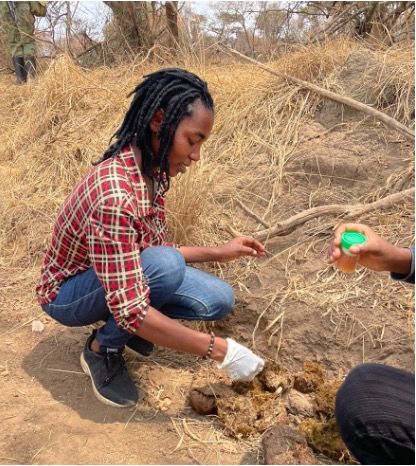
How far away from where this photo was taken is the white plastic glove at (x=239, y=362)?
1.73 meters

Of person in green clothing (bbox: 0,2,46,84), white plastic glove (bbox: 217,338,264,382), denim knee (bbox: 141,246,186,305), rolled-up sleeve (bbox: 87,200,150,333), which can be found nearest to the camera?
rolled-up sleeve (bbox: 87,200,150,333)

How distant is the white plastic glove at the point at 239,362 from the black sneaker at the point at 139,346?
584mm

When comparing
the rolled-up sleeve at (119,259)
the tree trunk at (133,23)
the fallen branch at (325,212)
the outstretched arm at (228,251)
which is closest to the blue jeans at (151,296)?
the outstretched arm at (228,251)

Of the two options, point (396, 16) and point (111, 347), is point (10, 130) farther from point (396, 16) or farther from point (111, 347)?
point (396, 16)

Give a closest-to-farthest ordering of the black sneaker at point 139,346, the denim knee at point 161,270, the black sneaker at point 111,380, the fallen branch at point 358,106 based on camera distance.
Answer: the denim knee at point 161,270 → the black sneaker at point 111,380 → the black sneaker at point 139,346 → the fallen branch at point 358,106

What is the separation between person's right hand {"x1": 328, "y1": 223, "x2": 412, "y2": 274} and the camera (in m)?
1.43

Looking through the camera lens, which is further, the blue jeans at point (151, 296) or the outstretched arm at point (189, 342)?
the blue jeans at point (151, 296)

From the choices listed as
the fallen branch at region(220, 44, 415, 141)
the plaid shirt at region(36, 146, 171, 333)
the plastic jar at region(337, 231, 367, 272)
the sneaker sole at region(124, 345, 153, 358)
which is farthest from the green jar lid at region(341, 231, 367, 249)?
the fallen branch at region(220, 44, 415, 141)

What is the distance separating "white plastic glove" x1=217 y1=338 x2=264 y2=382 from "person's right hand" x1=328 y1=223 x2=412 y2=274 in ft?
1.57

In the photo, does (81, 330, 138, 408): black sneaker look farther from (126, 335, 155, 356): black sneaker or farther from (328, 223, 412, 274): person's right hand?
(328, 223, 412, 274): person's right hand

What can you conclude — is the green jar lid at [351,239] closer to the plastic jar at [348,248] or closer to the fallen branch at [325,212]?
the plastic jar at [348,248]

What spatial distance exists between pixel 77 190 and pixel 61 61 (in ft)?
10.6

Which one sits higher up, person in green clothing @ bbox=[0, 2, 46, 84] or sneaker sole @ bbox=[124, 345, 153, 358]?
person in green clothing @ bbox=[0, 2, 46, 84]

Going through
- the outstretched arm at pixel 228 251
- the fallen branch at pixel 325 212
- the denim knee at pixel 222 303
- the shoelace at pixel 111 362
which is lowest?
the shoelace at pixel 111 362
